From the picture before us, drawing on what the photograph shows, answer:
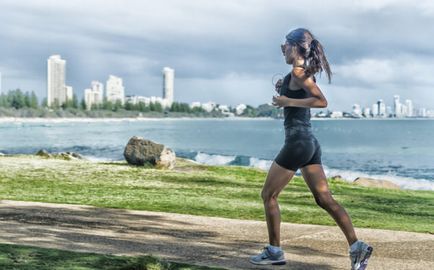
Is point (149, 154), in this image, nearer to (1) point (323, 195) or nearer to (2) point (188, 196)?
(2) point (188, 196)

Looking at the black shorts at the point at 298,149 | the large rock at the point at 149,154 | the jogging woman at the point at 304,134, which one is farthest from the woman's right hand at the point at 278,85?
the large rock at the point at 149,154

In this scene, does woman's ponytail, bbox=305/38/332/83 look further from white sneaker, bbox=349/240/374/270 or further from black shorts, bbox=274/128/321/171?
white sneaker, bbox=349/240/374/270

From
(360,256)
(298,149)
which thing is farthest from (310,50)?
(360,256)

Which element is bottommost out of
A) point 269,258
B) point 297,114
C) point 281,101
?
point 269,258

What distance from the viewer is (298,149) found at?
17.9ft

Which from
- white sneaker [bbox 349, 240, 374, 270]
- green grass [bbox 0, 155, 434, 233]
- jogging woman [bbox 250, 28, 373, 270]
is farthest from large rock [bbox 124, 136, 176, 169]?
white sneaker [bbox 349, 240, 374, 270]

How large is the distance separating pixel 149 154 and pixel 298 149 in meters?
13.8

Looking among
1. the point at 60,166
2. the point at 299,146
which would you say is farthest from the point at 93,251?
the point at 60,166

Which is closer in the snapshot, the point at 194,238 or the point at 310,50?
the point at 310,50

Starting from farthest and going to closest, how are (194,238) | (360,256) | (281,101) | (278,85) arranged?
(194,238) < (278,85) < (281,101) < (360,256)

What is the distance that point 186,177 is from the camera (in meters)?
15.6

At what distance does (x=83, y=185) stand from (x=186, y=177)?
306 cm

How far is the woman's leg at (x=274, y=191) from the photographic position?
5.58 meters

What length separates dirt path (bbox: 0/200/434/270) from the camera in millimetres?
6031
